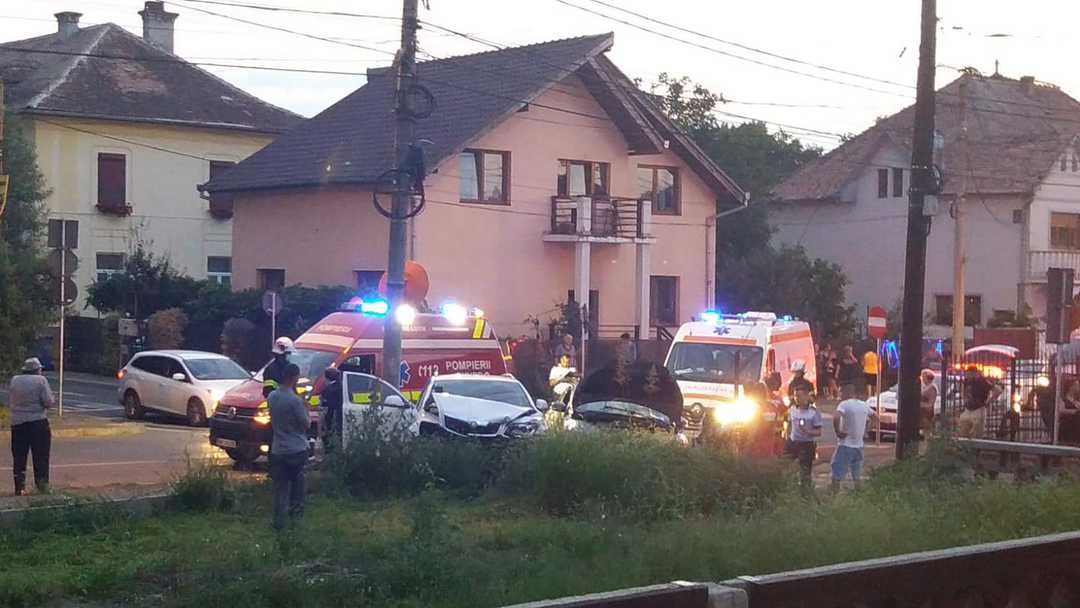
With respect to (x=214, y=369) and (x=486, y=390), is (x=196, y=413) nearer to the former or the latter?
(x=214, y=369)

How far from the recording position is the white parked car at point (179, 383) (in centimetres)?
2780

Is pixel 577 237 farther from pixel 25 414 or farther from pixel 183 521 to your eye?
pixel 183 521

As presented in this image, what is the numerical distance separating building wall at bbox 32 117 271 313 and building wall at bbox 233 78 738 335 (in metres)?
8.53

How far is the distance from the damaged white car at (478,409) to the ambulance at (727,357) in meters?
3.77

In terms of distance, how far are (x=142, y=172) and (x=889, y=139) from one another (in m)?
28.0

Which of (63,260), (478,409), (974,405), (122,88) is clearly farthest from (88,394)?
(974,405)

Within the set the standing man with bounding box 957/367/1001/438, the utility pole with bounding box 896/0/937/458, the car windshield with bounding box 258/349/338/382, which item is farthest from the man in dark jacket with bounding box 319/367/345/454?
the standing man with bounding box 957/367/1001/438

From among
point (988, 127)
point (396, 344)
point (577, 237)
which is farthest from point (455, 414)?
point (988, 127)

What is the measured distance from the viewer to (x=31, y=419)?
Result: 16.8m

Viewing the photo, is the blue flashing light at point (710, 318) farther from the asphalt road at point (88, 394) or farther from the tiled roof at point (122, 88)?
the tiled roof at point (122, 88)

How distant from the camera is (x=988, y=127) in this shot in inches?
2317

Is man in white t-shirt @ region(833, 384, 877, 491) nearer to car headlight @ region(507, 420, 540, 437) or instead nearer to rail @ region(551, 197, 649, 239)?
car headlight @ region(507, 420, 540, 437)

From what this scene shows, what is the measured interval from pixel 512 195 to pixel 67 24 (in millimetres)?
25026

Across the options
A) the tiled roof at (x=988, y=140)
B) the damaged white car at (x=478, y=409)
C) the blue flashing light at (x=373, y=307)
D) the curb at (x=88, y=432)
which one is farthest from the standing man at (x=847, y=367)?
the curb at (x=88, y=432)
